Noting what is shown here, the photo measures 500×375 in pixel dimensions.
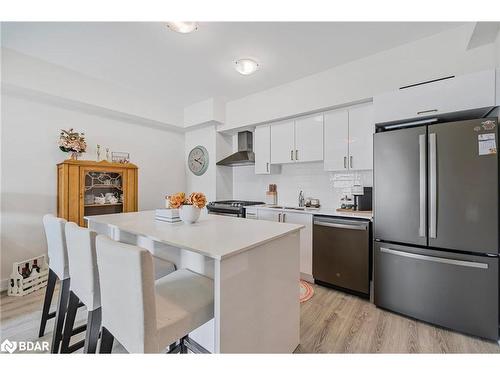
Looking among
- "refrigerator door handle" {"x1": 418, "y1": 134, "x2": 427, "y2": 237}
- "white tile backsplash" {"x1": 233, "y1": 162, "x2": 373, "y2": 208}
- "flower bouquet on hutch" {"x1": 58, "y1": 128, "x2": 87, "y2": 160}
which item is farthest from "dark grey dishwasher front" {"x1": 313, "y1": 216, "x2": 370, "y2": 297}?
"flower bouquet on hutch" {"x1": 58, "y1": 128, "x2": 87, "y2": 160}

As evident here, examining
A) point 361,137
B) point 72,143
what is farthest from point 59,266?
point 361,137

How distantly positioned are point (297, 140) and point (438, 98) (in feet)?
5.17

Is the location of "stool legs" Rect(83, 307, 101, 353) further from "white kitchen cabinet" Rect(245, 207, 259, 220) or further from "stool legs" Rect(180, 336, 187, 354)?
"white kitchen cabinet" Rect(245, 207, 259, 220)

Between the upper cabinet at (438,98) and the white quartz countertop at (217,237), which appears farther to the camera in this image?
the upper cabinet at (438,98)

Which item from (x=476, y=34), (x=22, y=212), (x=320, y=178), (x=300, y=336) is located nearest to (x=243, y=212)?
(x=320, y=178)

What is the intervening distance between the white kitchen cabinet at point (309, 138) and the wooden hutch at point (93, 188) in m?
2.45

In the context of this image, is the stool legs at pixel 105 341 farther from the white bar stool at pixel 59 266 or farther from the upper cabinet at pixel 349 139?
the upper cabinet at pixel 349 139

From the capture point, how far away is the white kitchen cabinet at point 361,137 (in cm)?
259

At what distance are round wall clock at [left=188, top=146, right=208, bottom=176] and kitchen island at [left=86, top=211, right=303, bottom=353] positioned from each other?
2.54 meters

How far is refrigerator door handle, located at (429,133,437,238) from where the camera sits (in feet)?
6.16

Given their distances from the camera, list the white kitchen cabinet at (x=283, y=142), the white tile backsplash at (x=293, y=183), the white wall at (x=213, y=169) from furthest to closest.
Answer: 1. the white wall at (x=213, y=169)
2. the white kitchen cabinet at (x=283, y=142)
3. the white tile backsplash at (x=293, y=183)

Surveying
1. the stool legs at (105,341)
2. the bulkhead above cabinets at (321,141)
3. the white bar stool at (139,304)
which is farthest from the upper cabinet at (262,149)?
the stool legs at (105,341)
